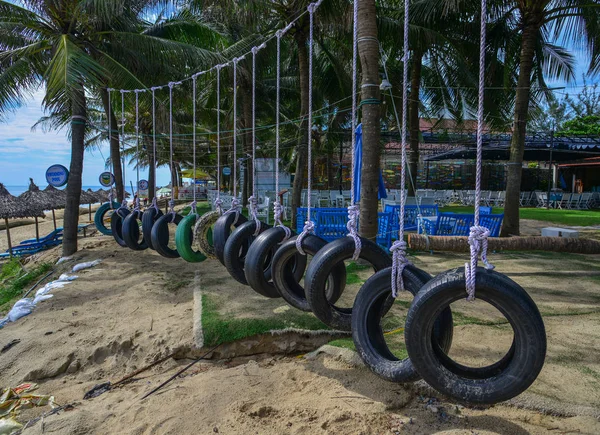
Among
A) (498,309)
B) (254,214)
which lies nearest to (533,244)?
(254,214)

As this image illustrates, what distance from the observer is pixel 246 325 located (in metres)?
4.43

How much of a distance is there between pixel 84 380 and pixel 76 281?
11.8ft

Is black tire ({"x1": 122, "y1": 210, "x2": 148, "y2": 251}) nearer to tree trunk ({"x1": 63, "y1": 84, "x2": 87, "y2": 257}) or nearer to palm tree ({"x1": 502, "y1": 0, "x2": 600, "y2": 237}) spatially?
tree trunk ({"x1": 63, "y1": 84, "x2": 87, "y2": 257})

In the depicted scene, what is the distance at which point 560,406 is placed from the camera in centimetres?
272

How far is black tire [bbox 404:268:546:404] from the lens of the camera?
74.7 inches

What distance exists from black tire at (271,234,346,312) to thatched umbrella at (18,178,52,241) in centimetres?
1285

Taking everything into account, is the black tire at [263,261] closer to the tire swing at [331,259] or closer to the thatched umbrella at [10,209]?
the tire swing at [331,259]

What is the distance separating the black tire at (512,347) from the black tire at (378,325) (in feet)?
0.78

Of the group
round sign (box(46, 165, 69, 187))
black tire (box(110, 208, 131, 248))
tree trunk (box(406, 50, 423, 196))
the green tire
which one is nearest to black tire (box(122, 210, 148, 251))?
black tire (box(110, 208, 131, 248))

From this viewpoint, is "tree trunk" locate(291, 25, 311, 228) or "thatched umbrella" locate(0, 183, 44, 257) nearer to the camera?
"tree trunk" locate(291, 25, 311, 228)

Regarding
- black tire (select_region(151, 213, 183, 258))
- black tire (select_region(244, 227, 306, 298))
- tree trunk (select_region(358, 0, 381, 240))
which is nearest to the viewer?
black tire (select_region(244, 227, 306, 298))

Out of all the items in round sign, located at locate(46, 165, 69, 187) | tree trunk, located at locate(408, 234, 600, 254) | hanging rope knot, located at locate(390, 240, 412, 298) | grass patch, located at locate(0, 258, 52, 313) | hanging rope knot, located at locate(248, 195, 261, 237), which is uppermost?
round sign, located at locate(46, 165, 69, 187)

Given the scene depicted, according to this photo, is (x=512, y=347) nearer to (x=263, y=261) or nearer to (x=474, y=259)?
(x=474, y=259)

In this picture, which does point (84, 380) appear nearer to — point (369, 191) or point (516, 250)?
point (369, 191)
